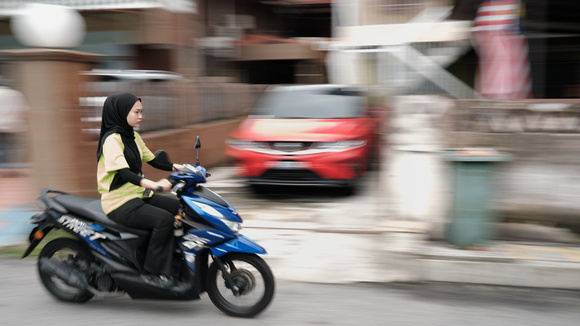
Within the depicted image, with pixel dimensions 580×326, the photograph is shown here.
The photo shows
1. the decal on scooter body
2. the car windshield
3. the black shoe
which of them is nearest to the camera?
the black shoe

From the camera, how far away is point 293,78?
23.7 meters

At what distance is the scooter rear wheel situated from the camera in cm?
423

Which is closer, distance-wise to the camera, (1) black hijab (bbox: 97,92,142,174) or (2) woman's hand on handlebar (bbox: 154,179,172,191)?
(2) woman's hand on handlebar (bbox: 154,179,172,191)

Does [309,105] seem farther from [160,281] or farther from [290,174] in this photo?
[160,281]

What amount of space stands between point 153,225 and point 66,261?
3.10 ft

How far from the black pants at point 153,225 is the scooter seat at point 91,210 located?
0.17ft

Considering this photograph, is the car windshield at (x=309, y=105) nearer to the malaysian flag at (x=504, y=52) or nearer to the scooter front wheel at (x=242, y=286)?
the malaysian flag at (x=504, y=52)

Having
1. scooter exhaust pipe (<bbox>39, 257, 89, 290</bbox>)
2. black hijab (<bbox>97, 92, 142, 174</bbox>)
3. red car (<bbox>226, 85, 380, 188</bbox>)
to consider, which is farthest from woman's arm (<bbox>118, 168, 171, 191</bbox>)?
red car (<bbox>226, 85, 380, 188</bbox>)

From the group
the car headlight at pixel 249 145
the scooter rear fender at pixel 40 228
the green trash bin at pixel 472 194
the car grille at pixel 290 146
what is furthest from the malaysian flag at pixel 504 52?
the scooter rear fender at pixel 40 228

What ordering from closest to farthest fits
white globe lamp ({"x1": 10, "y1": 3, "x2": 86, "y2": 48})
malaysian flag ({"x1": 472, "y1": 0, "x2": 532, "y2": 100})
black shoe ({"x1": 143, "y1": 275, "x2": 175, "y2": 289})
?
1. black shoe ({"x1": 143, "y1": 275, "x2": 175, "y2": 289})
2. white globe lamp ({"x1": 10, "y1": 3, "x2": 86, "y2": 48})
3. malaysian flag ({"x1": 472, "y1": 0, "x2": 532, "y2": 100})

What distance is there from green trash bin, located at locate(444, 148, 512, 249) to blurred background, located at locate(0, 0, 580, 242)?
0.48 metres

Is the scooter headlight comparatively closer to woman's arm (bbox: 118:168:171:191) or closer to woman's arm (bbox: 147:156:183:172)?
woman's arm (bbox: 118:168:171:191)

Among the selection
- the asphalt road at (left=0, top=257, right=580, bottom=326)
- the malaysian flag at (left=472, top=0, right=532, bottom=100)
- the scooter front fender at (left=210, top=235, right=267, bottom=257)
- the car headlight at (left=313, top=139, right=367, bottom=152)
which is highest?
the malaysian flag at (left=472, top=0, right=532, bottom=100)

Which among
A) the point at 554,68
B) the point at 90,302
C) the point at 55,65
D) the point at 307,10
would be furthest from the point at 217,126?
the point at 307,10
